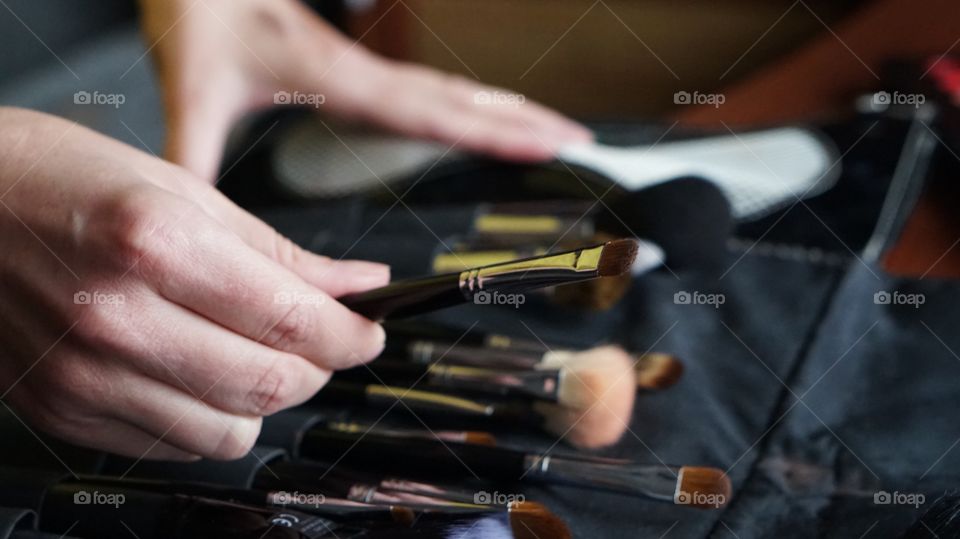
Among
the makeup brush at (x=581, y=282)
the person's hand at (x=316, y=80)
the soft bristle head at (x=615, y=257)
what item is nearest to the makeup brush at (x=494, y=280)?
the soft bristle head at (x=615, y=257)

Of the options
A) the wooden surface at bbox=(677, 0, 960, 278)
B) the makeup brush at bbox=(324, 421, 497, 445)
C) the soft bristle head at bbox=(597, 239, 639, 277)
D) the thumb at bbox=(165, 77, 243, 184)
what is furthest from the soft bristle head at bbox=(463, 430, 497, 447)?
the wooden surface at bbox=(677, 0, 960, 278)

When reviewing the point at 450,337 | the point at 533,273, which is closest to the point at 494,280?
the point at 533,273

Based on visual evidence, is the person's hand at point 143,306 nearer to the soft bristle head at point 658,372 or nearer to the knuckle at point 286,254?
the knuckle at point 286,254

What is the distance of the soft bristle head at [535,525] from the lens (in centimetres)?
30

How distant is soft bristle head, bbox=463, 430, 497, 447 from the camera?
36 centimetres

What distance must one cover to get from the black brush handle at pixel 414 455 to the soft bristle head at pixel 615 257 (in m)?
0.09

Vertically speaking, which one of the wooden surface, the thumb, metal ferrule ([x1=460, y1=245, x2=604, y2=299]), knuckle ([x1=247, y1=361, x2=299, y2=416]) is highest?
the wooden surface

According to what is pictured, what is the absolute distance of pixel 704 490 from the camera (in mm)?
328

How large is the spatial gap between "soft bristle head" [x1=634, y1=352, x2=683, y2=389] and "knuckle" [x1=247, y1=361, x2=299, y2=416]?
15cm

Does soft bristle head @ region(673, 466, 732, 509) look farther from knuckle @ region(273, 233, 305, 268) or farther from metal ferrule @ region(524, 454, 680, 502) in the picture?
knuckle @ region(273, 233, 305, 268)

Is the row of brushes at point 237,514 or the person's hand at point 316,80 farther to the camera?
the person's hand at point 316,80

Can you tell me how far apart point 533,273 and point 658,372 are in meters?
0.12

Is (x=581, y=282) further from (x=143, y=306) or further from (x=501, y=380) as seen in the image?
(x=143, y=306)

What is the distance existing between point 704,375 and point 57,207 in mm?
265
